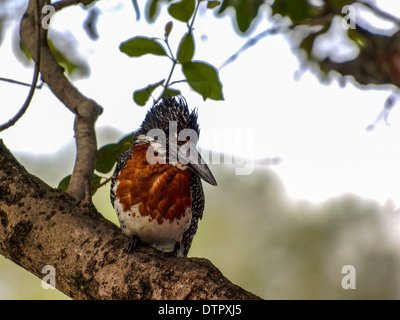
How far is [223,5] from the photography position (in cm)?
204

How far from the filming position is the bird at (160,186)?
224 centimetres

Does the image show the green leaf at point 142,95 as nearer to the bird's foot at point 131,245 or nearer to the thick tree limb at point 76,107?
the thick tree limb at point 76,107

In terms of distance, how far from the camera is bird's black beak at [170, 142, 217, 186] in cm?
216

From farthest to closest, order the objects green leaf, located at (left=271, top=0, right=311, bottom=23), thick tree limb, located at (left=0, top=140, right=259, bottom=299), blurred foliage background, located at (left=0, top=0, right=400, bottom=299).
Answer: blurred foliage background, located at (left=0, top=0, right=400, bottom=299)
green leaf, located at (left=271, top=0, right=311, bottom=23)
thick tree limb, located at (left=0, top=140, right=259, bottom=299)

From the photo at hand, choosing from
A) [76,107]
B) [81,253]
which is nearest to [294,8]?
[76,107]

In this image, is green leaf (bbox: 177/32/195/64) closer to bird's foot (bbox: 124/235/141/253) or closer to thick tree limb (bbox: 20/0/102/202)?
thick tree limb (bbox: 20/0/102/202)

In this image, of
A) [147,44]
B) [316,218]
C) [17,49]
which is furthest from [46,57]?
[316,218]

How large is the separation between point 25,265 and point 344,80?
237 centimetres

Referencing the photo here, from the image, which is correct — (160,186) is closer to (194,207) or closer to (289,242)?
(194,207)

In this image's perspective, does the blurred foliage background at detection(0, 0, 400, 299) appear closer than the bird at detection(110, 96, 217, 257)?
No

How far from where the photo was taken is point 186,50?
219cm

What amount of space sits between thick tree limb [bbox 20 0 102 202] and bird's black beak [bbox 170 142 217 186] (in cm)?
39

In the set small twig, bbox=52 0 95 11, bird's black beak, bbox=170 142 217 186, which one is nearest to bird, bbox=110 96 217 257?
bird's black beak, bbox=170 142 217 186
